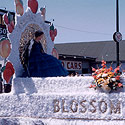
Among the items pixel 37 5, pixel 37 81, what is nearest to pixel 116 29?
pixel 37 5

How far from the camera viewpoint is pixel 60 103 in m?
6.18

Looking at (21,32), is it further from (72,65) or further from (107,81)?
(72,65)

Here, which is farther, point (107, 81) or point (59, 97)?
point (59, 97)

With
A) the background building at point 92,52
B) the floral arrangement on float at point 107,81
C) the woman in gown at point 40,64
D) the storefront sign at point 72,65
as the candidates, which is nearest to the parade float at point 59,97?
the floral arrangement on float at point 107,81

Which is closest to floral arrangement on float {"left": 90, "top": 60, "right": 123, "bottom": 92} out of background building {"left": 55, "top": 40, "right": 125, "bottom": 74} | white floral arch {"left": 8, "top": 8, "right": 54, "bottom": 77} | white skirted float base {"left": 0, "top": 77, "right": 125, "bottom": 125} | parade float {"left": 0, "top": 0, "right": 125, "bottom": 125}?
parade float {"left": 0, "top": 0, "right": 125, "bottom": 125}

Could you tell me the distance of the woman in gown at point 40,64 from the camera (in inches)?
273

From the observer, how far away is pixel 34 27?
25.8 feet

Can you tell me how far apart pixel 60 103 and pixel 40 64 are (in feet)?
3.98

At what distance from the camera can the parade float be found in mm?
5859

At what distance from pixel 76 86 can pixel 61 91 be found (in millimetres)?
333

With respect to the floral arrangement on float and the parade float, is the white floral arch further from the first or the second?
the floral arrangement on float

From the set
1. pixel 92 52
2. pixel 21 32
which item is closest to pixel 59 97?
pixel 21 32

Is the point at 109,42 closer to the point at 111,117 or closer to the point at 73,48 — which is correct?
the point at 73,48

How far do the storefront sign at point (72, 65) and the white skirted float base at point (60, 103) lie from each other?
13722 millimetres
